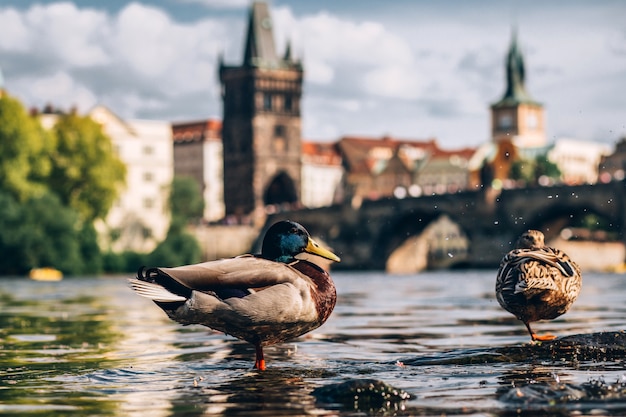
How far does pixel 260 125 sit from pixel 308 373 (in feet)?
361

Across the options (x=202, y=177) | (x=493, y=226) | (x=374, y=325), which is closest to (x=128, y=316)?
(x=374, y=325)

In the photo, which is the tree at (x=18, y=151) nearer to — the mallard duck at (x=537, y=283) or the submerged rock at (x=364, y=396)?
the mallard duck at (x=537, y=283)

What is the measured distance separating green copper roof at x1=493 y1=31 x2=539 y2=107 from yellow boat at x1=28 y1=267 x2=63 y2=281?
102m

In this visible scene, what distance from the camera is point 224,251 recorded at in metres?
99.7

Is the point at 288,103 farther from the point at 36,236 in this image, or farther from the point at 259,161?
the point at 36,236

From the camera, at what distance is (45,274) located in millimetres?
60250

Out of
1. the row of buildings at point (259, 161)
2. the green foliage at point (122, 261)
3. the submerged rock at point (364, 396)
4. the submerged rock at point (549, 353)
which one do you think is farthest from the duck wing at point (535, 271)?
the row of buildings at point (259, 161)

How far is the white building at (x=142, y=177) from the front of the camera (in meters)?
112

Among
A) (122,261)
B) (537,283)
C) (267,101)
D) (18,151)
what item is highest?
(267,101)

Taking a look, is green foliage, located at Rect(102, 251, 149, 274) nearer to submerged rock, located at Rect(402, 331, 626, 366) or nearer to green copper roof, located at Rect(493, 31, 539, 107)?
submerged rock, located at Rect(402, 331, 626, 366)

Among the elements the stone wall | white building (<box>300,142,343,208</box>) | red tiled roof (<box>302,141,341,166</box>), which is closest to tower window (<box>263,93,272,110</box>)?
the stone wall

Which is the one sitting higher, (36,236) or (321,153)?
(321,153)

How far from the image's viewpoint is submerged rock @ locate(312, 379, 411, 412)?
23.2 ft

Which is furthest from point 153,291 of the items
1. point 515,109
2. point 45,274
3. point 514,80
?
point 514,80
